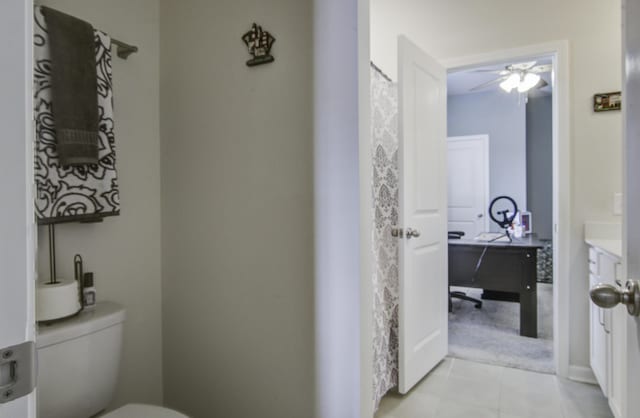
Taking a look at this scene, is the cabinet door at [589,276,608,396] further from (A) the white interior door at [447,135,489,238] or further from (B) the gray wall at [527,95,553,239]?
(B) the gray wall at [527,95,553,239]

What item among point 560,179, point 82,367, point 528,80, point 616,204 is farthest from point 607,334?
point 528,80

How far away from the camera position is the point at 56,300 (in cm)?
119

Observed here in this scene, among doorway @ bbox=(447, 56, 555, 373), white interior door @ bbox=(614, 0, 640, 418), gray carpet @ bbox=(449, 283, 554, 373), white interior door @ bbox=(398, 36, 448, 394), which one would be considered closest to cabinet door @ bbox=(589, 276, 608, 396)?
gray carpet @ bbox=(449, 283, 554, 373)

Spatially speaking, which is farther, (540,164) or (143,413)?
(540,164)

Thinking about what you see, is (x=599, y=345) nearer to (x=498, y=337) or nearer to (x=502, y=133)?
(x=498, y=337)

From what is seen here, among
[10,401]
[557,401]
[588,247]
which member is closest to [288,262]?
[10,401]

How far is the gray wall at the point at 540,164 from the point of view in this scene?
5250 mm

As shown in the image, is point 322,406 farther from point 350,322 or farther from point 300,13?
point 300,13

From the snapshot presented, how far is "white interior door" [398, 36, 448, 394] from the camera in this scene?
2129mm

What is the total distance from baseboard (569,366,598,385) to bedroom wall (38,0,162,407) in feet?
8.27

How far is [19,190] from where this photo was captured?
0.42 meters

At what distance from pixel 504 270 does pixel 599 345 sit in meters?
1.34

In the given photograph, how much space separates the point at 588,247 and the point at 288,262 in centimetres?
204

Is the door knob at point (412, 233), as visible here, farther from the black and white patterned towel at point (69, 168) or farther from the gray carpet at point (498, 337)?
the black and white patterned towel at point (69, 168)
